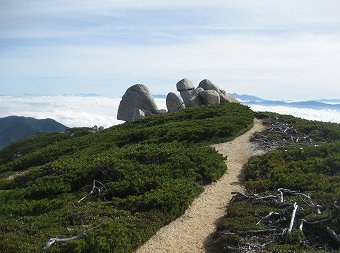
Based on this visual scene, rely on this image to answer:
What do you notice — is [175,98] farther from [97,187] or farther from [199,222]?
[199,222]

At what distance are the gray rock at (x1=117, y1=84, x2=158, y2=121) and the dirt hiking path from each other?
109 ft

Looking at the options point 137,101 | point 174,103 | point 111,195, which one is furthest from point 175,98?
point 111,195

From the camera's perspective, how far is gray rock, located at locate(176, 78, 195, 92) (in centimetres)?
5978

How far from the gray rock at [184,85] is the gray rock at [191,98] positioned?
3.24 feet

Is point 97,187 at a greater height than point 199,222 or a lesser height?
greater

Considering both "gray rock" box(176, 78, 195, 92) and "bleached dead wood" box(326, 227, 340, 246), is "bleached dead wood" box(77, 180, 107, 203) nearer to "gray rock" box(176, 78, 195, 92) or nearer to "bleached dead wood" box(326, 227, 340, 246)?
"bleached dead wood" box(326, 227, 340, 246)

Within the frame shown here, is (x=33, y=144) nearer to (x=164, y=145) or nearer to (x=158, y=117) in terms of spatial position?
(x=158, y=117)

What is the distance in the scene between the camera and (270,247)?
13.7m

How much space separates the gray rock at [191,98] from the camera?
189 ft

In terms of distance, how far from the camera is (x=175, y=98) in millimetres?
59531

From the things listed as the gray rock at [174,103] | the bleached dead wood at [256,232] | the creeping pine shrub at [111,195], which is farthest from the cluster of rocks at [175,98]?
the bleached dead wood at [256,232]

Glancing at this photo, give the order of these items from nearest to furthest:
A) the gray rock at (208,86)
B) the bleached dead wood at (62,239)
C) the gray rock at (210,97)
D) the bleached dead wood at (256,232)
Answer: the bleached dead wood at (62,239) < the bleached dead wood at (256,232) < the gray rock at (210,97) < the gray rock at (208,86)

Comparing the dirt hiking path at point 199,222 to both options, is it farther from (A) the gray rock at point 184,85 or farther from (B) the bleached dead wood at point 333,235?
(A) the gray rock at point 184,85

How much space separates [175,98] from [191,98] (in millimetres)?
2910
